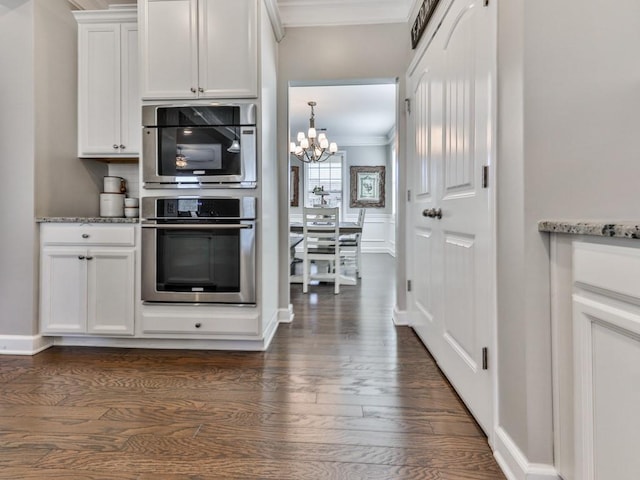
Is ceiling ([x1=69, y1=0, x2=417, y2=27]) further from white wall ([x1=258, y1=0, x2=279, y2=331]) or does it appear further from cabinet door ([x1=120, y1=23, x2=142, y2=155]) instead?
cabinet door ([x1=120, y1=23, x2=142, y2=155])

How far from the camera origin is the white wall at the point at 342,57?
279 centimetres

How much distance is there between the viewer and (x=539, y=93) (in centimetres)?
103

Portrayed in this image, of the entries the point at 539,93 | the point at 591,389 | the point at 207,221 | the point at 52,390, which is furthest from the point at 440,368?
the point at 52,390

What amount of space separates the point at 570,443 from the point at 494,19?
1.39 metres

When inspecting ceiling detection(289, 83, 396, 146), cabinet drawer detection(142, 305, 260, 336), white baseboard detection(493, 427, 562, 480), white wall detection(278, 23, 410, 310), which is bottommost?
white baseboard detection(493, 427, 562, 480)

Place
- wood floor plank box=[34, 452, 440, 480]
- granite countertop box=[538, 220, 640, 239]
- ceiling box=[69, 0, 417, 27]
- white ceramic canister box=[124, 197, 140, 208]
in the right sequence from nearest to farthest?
granite countertop box=[538, 220, 640, 239]
wood floor plank box=[34, 452, 440, 480]
white ceramic canister box=[124, 197, 140, 208]
ceiling box=[69, 0, 417, 27]

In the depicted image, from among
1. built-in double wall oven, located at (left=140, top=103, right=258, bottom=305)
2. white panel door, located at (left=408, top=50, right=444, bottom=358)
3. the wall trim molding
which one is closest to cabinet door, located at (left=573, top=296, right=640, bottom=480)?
white panel door, located at (left=408, top=50, right=444, bottom=358)

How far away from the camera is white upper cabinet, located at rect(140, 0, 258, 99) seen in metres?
2.16

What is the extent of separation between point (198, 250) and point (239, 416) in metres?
1.09

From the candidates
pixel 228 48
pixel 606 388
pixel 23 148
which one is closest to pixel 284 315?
pixel 228 48

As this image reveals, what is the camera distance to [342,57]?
2822mm

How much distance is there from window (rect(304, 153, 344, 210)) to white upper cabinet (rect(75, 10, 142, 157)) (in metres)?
5.55

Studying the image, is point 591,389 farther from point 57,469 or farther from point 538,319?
point 57,469

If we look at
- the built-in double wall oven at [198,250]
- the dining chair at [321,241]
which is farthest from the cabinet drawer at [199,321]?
the dining chair at [321,241]
